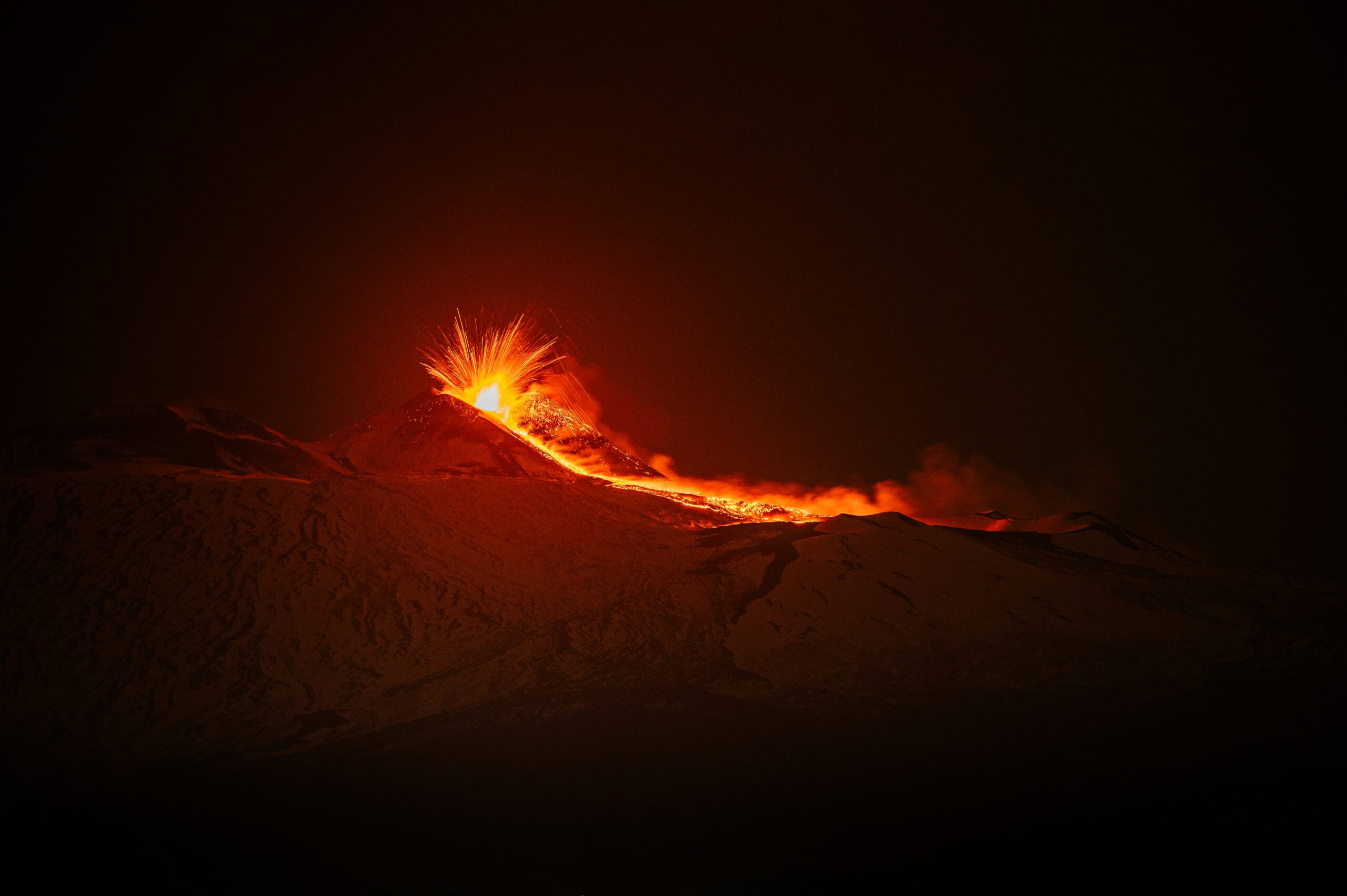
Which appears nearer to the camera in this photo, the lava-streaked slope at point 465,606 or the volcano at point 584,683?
the volcano at point 584,683

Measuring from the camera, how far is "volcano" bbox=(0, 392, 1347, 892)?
24578 mm

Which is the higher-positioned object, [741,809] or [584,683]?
[584,683]

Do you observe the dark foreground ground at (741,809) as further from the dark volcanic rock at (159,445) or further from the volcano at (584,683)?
the dark volcanic rock at (159,445)

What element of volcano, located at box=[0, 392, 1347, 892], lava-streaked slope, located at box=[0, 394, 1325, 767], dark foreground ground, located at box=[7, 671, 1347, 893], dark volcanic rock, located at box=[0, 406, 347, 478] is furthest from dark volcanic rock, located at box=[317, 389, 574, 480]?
dark foreground ground, located at box=[7, 671, 1347, 893]

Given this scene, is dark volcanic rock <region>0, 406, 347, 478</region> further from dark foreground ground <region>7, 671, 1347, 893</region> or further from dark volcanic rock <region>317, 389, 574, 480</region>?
dark foreground ground <region>7, 671, 1347, 893</region>

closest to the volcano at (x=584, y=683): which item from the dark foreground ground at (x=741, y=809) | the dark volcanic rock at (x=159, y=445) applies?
the dark foreground ground at (x=741, y=809)

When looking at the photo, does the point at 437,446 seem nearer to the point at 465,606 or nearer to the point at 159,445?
the point at 159,445

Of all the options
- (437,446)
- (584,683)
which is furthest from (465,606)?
(437,446)

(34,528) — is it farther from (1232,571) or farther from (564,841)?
(1232,571)

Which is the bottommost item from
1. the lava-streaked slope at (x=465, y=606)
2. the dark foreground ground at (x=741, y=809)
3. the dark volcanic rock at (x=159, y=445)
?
the dark foreground ground at (x=741, y=809)

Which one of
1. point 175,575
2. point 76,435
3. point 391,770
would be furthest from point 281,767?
point 76,435

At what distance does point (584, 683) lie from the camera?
3597cm

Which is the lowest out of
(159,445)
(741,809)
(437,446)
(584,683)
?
(741,809)

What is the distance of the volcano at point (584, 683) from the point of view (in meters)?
24.6
